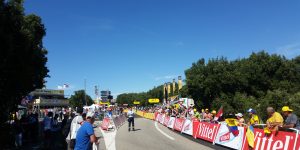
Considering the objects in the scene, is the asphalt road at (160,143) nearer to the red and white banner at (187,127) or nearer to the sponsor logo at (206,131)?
the sponsor logo at (206,131)

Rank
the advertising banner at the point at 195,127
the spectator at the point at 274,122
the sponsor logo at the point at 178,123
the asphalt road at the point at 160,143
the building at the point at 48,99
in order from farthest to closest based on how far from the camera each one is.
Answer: the building at the point at 48,99, the sponsor logo at the point at 178,123, the advertising banner at the point at 195,127, the asphalt road at the point at 160,143, the spectator at the point at 274,122

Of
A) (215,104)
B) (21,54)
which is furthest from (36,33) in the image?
(215,104)

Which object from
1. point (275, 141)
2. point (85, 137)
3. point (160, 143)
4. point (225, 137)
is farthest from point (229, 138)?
point (85, 137)

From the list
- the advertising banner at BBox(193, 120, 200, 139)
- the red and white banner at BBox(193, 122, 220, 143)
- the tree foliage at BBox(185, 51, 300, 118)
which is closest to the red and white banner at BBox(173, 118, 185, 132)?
the advertising banner at BBox(193, 120, 200, 139)

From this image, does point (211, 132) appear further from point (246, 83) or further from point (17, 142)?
point (246, 83)

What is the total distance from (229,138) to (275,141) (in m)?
3.89

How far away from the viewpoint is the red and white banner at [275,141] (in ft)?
33.6

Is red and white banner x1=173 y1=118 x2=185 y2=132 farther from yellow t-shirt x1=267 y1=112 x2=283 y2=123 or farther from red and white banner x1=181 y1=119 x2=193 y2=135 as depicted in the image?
A: yellow t-shirt x1=267 y1=112 x2=283 y2=123

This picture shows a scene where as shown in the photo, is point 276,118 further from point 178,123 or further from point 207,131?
point 178,123

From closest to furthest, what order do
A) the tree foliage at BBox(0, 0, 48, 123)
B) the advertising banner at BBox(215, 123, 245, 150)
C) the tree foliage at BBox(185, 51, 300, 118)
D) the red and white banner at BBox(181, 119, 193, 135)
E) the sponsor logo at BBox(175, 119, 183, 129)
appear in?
the advertising banner at BBox(215, 123, 245, 150) < the tree foliage at BBox(0, 0, 48, 123) < the red and white banner at BBox(181, 119, 193, 135) < the sponsor logo at BBox(175, 119, 183, 129) < the tree foliage at BBox(185, 51, 300, 118)

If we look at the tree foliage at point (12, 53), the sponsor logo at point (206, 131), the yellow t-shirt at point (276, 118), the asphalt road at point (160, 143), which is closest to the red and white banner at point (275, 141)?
the yellow t-shirt at point (276, 118)

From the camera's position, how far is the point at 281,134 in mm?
10742

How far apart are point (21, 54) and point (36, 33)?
9604 mm

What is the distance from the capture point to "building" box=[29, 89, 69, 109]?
7809 cm
